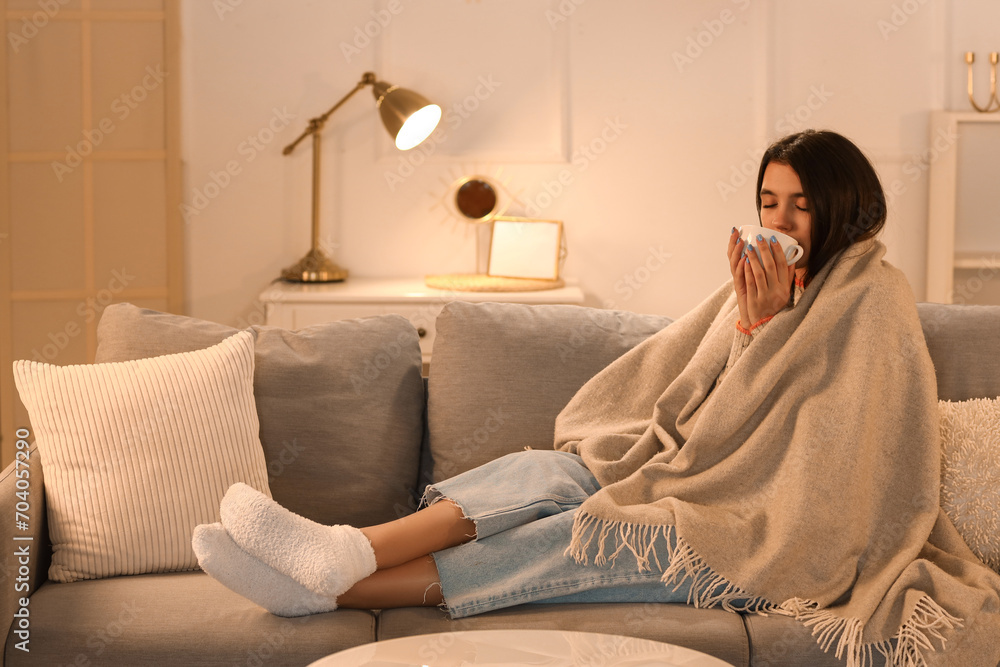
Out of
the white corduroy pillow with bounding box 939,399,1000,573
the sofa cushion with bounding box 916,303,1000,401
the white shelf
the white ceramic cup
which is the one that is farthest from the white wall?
the white corduroy pillow with bounding box 939,399,1000,573

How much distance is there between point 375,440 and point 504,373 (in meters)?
0.30

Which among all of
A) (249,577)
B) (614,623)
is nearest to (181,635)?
(249,577)

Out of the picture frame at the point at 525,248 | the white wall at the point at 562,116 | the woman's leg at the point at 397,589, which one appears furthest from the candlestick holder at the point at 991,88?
the woman's leg at the point at 397,589

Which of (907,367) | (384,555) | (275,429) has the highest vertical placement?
(907,367)

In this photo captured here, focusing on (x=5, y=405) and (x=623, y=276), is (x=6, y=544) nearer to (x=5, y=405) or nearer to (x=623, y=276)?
(x=5, y=405)

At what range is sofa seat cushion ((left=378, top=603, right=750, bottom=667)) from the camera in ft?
4.72

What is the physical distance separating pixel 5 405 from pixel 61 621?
204 centimetres

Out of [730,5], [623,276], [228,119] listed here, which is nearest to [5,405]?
[228,119]

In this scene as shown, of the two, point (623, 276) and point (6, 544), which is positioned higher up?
point (623, 276)

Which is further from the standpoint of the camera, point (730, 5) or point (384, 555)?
point (730, 5)

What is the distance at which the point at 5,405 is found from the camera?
321 centimetres

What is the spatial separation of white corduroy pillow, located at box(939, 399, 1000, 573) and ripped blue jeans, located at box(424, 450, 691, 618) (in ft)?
1.65

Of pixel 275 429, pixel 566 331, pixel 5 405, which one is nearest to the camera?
pixel 275 429

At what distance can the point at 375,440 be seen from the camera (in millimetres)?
1874
